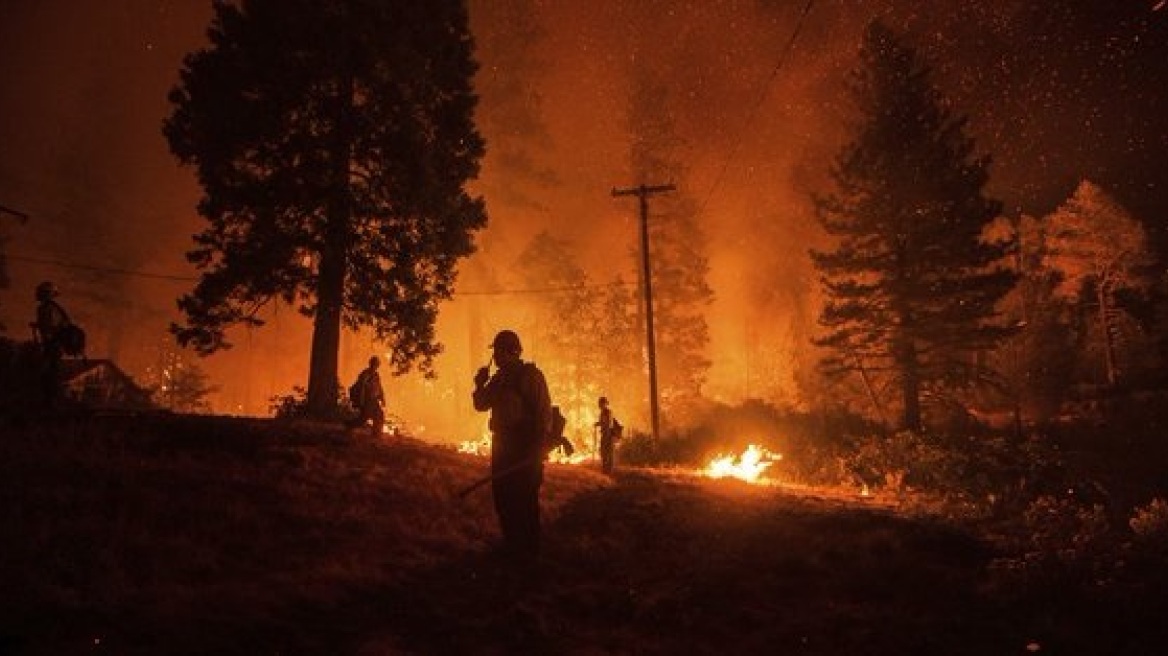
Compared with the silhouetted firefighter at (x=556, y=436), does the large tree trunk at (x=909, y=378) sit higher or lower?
higher

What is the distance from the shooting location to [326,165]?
57.7 feet

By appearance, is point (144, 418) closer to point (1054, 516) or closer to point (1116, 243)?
point (1054, 516)

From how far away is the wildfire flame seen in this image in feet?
75.8

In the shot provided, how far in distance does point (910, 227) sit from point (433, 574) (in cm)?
2465

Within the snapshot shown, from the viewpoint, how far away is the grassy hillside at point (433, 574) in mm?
5895

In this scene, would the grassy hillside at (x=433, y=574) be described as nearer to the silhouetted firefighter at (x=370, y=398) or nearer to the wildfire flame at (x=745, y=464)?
the silhouetted firefighter at (x=370, y=398)

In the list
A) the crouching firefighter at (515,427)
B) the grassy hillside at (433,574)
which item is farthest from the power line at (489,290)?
the crouching firefighter at (515,427)

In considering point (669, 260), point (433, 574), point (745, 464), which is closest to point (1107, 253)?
point (669, 260)

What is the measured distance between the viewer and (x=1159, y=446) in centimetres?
2808

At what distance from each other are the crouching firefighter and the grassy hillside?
771 mm

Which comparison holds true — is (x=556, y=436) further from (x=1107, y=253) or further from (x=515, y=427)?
(x=1107, y=253)

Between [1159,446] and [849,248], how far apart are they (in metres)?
14.4

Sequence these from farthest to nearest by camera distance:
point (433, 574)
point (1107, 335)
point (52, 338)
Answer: point (1107, 335) < point (52, 338) < point (433, 574)

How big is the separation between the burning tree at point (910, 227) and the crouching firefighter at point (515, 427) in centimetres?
2210
